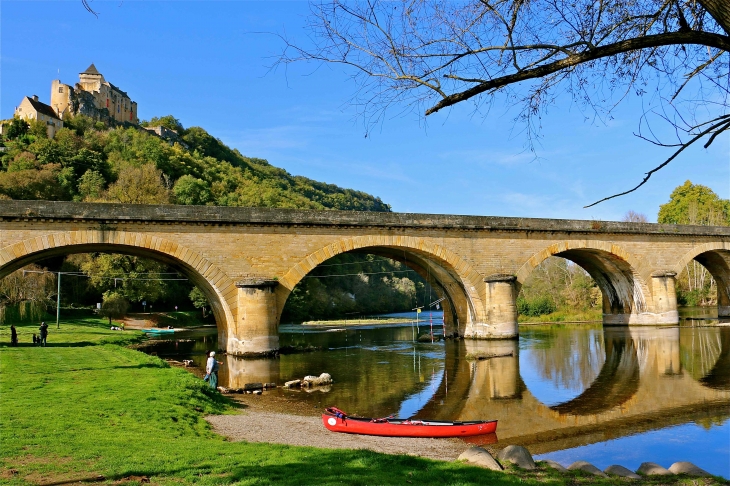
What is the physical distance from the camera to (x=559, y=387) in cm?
1470

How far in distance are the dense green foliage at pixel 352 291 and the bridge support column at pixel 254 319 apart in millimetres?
22664

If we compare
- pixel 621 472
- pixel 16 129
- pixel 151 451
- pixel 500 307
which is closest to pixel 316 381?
pixel 151 451

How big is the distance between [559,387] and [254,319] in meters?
10.6

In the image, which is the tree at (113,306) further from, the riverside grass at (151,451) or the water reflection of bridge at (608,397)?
the riverside grass at (151,451)

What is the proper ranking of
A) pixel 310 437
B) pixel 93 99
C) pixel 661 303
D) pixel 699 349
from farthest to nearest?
pixel 93 99
pixel 661 303
pixel 699 349
pixel 310 437

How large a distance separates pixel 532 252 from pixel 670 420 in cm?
1515

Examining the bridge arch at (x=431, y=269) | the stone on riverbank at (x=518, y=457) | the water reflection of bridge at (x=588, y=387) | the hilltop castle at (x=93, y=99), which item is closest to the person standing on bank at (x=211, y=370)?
the water reflection of bridge at (x=588, y=387)

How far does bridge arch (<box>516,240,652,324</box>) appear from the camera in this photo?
86.6ft

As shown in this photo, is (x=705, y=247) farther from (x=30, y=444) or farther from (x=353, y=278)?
(x=353, y=278)

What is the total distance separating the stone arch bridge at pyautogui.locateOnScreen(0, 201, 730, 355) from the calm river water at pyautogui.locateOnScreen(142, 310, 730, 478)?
193 centimetres

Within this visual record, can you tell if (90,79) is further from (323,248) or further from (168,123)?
(323,248)

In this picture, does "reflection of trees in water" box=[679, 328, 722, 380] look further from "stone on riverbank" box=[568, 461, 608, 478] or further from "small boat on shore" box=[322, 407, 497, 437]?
"stone on riverbank" box=[568, 461, 608, 478]

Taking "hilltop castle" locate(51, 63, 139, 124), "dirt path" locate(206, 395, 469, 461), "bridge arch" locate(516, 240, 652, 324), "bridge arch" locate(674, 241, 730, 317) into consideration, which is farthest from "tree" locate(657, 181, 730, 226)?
"hilltop castle" locate(51, 63, 139, 124)

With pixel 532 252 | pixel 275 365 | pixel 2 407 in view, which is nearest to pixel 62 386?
pixel 2 407
